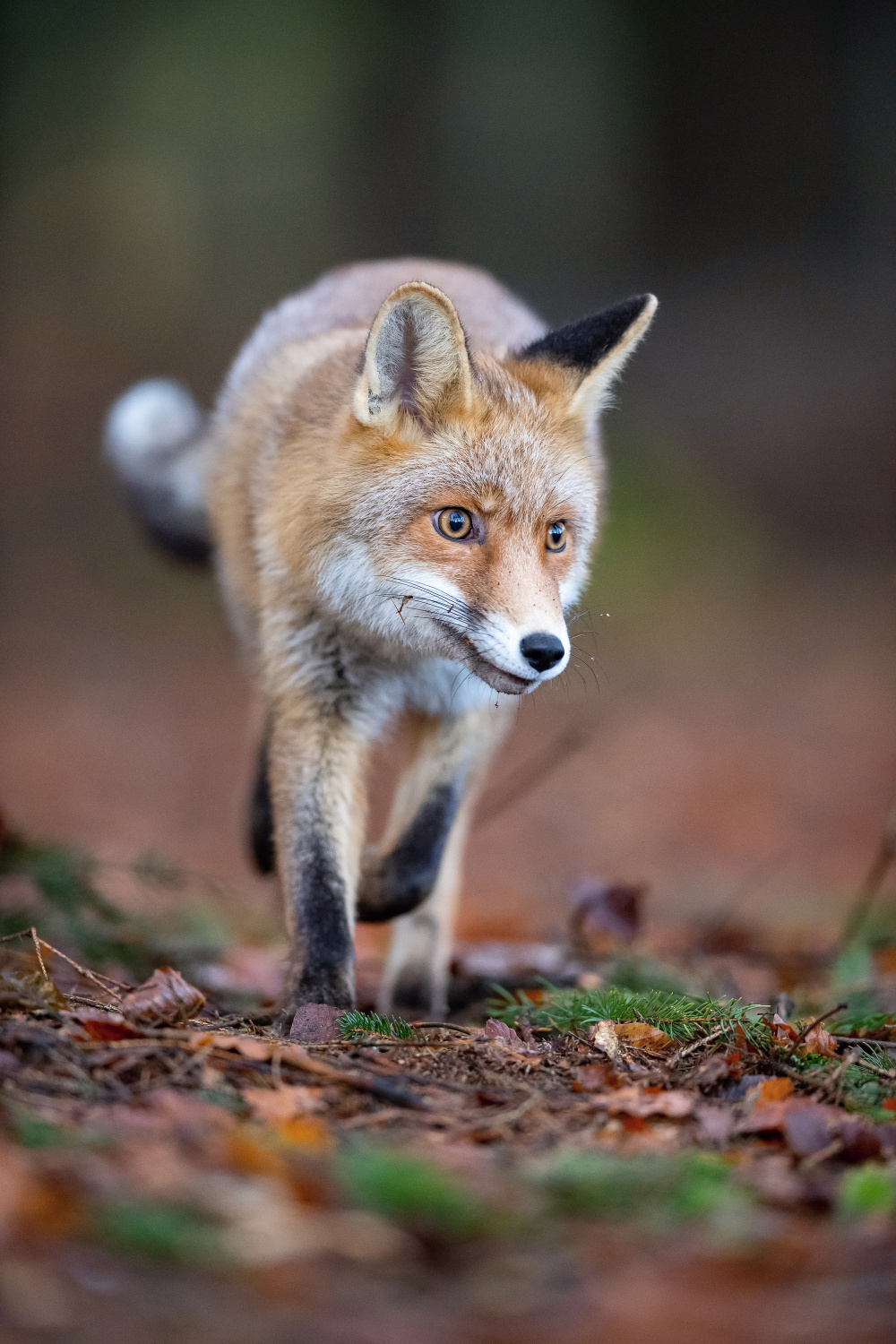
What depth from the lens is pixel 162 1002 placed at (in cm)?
→ 342

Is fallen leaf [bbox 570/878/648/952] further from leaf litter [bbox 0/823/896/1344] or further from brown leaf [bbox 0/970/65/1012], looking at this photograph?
brown leaf [bbox 0/970/65/1012]

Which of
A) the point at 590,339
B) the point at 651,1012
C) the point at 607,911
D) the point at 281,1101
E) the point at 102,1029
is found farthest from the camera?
the point at 607,911

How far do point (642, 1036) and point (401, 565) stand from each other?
170 cm

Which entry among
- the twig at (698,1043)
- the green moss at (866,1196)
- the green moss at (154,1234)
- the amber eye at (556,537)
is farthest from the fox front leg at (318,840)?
the green moss at (866,1196)

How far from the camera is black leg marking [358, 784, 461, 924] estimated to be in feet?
14.9

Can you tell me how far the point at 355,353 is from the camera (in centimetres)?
466

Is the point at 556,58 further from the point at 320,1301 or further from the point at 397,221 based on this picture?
the point at 320,1301

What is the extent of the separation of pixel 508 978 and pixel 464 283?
3.13 metres

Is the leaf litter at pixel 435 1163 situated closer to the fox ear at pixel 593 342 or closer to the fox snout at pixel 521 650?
the fox snout at pixel 521 650

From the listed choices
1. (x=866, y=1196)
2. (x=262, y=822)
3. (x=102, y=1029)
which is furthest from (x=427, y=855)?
(x=866, y=1196)

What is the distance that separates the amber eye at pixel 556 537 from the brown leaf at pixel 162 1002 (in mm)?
1928

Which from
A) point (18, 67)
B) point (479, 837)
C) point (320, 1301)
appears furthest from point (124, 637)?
point (320, 1301)

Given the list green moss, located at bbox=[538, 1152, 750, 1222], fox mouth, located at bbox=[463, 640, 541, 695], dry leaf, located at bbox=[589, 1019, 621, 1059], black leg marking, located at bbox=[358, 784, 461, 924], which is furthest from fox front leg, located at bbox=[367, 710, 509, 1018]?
green moss, located at bbox=[538, 1152, 750, 1222]

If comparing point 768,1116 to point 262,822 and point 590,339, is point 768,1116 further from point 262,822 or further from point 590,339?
point 262,822
